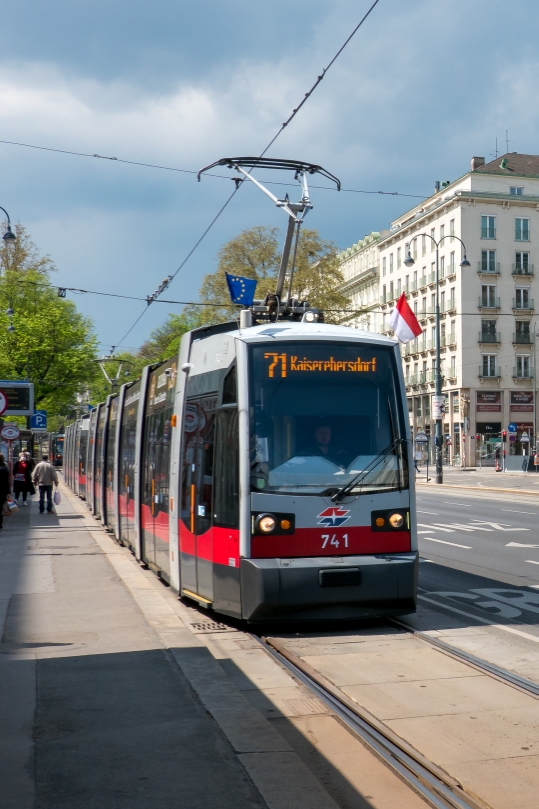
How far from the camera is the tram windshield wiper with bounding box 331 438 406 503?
9703 millimetres

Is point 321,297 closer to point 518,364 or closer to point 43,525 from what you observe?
point 518,364

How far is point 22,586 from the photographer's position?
1334 centimetres

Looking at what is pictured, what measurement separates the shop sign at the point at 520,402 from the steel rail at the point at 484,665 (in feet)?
235

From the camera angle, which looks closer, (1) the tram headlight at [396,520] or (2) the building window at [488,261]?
(1) the tram headlight at [396,520]

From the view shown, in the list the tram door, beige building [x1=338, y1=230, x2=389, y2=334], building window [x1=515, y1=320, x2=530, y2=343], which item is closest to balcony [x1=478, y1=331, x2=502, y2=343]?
building window [x1=515, y1=320, x2=530, y2=343]

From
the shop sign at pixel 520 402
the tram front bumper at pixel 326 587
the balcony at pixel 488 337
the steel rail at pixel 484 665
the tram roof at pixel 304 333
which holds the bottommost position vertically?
the steel rail at pixel 484 665

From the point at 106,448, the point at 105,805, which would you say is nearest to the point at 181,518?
the point at 105,805

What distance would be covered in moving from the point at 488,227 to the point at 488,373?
11335mm

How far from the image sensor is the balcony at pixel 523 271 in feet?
264

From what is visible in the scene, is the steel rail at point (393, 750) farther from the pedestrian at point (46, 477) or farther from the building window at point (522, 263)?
the building window at point (522, 263)

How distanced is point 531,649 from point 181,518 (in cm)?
442

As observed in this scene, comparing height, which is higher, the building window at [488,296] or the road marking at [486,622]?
the building window at [488,296]

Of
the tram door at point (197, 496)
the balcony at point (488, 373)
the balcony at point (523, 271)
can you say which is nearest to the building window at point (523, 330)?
the balcony at point (488, 373)

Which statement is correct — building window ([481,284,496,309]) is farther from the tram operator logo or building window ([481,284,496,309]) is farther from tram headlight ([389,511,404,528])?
the tram operator logo
